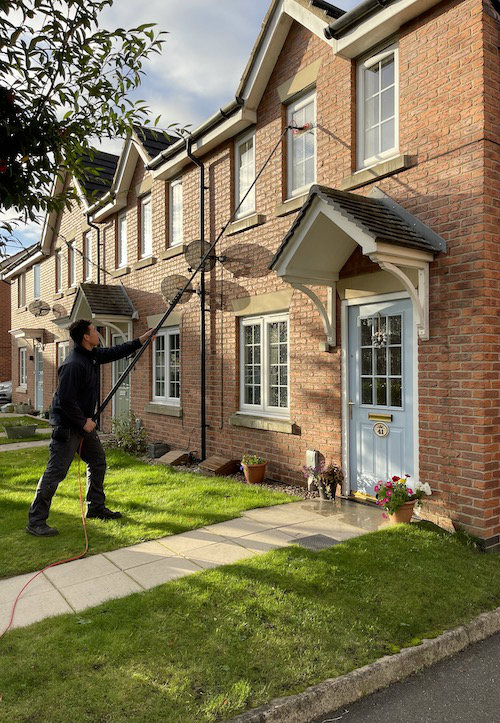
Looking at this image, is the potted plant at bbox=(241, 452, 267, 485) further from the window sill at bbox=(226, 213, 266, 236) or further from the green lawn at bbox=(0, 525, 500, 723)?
the window sill at bbox=(226, 213, 266, 236)

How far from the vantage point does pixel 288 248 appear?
21.7ft

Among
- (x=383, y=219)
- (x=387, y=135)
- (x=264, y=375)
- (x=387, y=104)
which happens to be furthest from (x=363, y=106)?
(x=264, y=375)

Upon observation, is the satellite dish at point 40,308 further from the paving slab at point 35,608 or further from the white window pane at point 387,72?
the paving slab at point 35,608

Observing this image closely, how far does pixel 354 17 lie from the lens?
21.8 ft

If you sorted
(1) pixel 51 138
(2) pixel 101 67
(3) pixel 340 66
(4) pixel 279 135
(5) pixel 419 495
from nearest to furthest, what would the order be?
(1) pixel 51 138, (2) pixel 101 67, (5) pixel 419 495, (3) pixel 340 66, (4) pixel 279 135

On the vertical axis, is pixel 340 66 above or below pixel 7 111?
above

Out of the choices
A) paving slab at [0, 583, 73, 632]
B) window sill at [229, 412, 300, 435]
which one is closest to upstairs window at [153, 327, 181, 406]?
window sill at [229, 412, 300, 435]

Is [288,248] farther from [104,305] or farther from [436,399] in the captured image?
[104,305]

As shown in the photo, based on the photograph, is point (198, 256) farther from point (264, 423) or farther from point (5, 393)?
point (5, 393)

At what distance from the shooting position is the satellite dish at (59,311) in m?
18.0

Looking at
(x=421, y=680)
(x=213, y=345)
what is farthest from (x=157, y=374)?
(x=421, y=680)

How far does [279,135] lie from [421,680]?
7517mm

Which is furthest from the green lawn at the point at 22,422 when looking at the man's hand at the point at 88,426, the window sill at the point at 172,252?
the man's hand at the point at 88,426

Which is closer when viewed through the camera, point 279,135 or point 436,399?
point 436,399
